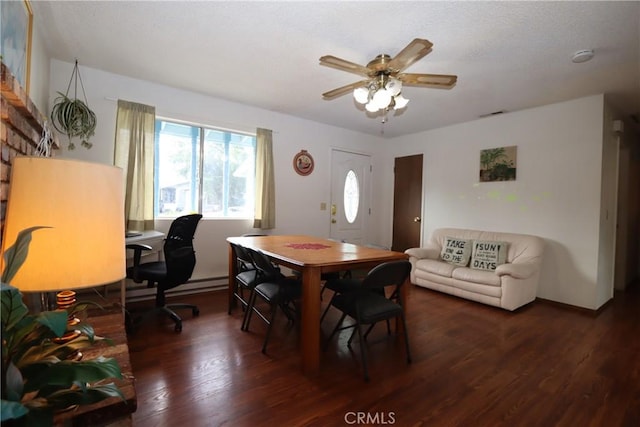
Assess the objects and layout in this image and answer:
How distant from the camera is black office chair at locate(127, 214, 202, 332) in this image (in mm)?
2615

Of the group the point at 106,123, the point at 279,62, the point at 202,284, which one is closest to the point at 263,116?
the point at 279,62

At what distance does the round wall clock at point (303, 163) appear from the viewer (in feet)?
14.7

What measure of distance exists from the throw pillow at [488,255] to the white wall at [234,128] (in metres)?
2.08

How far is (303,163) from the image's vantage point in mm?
4551

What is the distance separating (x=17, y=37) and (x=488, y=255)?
4.68 m

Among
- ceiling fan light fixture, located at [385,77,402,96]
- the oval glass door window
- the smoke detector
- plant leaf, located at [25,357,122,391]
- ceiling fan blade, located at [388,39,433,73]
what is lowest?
plant leaf, located at [25,357,122,391]

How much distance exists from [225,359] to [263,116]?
3.20 m

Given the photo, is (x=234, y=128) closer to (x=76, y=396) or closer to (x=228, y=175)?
(x=228, y=175)

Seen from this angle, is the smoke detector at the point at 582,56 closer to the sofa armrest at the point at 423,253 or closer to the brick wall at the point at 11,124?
the sofa armrest at the point at 423,253

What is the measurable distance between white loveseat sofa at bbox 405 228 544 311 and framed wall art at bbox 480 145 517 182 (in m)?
0.80

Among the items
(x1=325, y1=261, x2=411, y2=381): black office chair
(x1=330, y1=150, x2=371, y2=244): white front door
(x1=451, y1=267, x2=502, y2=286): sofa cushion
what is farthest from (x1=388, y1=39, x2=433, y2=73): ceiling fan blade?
(x1=330, y1=150, x2=371, y2=244): white front door

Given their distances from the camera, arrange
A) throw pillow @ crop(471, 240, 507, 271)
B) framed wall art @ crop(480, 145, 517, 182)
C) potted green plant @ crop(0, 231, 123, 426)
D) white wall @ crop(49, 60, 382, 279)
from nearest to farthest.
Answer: potted green plant @ crop(0, 231, 123, 426) → white wall @ crop(49, 60, 382, 279) → throw pillow @ crop(471, 240, 507, 271) → framed wall art @ crop(480, 145, 517, 182)

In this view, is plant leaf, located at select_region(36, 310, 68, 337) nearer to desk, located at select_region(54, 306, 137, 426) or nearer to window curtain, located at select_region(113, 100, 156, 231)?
desk, located at select_region(54, 306, 137, 426)

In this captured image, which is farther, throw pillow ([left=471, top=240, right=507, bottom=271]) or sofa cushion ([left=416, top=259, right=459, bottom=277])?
sofa cushion ([left=416, top=259, right=459, bottom=277])
